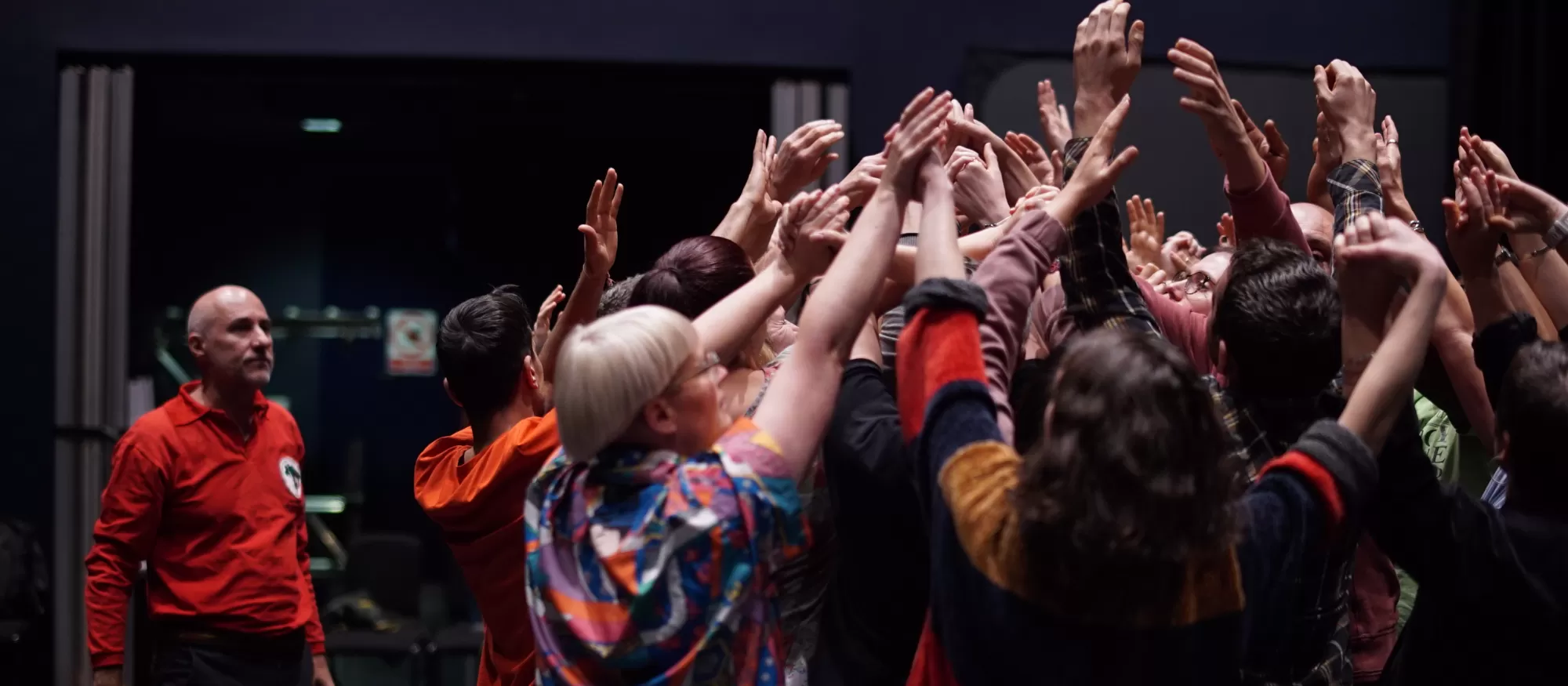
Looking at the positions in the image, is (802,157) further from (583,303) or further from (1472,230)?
(1472,230)

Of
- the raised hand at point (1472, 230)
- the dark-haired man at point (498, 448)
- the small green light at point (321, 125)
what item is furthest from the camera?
the small green light at point (321, 125)

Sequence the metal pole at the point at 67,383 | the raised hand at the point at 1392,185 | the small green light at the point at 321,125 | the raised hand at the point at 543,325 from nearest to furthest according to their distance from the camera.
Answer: the raised hand at the point at 1392,185 → the raised hand at the point at 543,325 → the metal pole at the point at 67,383 → the small green light at the point at 321,125

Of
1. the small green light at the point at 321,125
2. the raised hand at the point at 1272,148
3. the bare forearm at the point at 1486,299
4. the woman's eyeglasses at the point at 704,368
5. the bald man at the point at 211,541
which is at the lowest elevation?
the bald man at the point at 211,541

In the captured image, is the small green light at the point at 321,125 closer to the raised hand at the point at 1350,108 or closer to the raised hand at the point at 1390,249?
the raised hand at the point at 1350,108

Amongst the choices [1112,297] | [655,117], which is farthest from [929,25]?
[1112,297]

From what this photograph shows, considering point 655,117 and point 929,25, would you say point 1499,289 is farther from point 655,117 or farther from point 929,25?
point 655,117

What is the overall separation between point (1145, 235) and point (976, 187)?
1363 millimetres

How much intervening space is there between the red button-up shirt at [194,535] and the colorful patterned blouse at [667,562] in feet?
7.73

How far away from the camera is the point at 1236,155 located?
6.55 ft

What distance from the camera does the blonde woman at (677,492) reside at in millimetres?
1397

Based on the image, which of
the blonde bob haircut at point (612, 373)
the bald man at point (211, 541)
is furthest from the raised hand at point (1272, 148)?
the bald man at point (211, 541)

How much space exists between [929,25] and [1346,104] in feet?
10.1

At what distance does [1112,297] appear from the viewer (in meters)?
1.78

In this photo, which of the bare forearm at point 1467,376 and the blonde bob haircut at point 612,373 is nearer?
the blonde bob haircut at point 612,373
